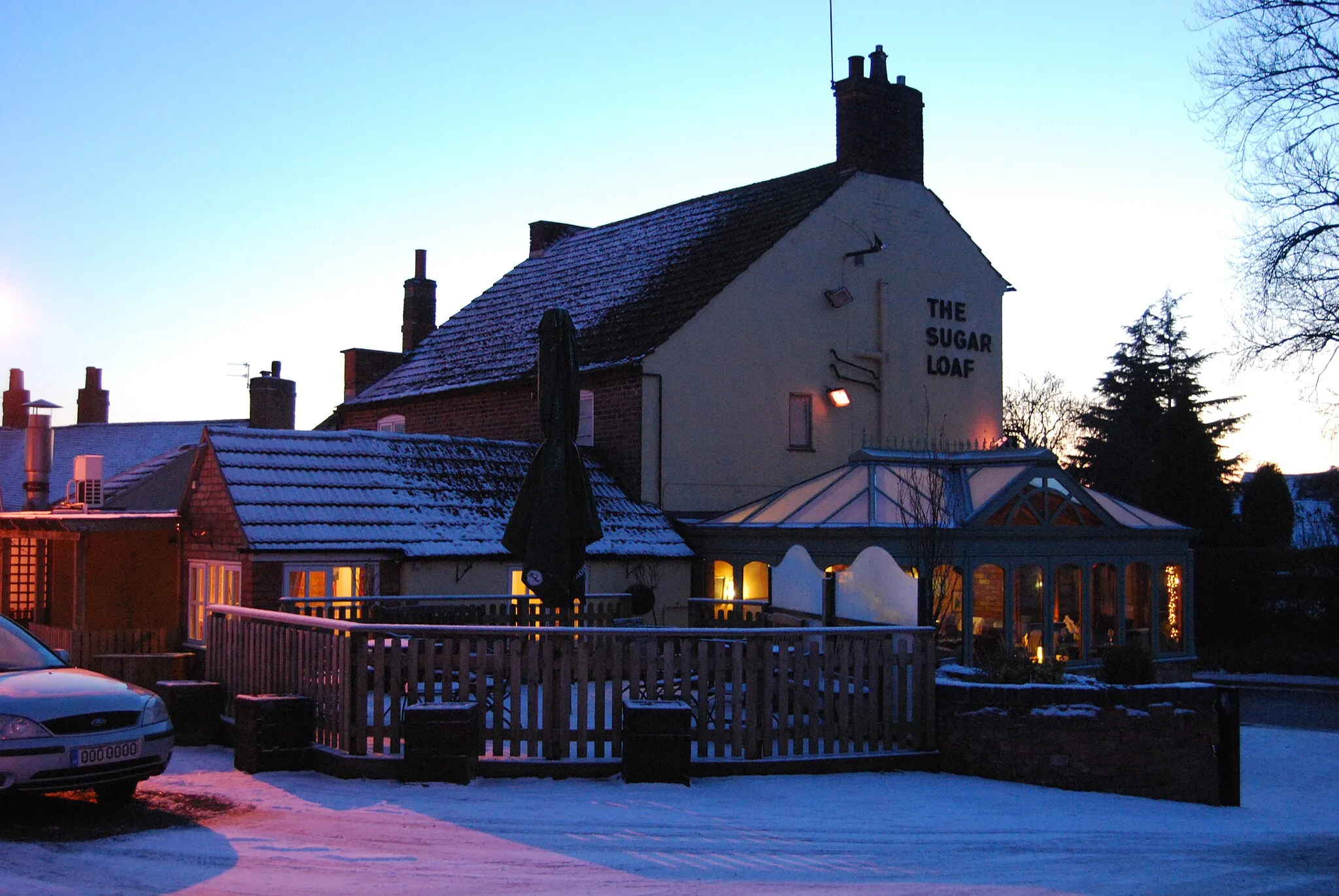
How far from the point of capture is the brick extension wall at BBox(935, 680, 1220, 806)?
443 inches

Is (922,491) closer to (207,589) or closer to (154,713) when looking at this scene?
(207,589)

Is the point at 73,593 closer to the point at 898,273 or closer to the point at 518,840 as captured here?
the point at 518,840

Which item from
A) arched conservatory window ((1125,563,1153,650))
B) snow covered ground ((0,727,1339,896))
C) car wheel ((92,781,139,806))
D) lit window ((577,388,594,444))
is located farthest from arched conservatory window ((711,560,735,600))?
car wheel ((92,781,139,806))

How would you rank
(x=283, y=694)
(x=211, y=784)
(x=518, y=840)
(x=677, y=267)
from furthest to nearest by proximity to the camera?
(x=677, y=267) → (x=283, y=694) → (x=211, y=784) → (x=518, y=840)

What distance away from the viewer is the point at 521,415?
25.3m

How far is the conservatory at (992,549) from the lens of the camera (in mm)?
17922

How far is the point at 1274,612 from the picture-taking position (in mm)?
32031

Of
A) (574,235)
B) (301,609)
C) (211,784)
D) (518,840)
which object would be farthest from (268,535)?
(574,235)

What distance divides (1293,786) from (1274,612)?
792 inches

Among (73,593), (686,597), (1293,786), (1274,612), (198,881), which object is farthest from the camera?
(1274,612)

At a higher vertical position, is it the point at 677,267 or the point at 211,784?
the point at 677,267

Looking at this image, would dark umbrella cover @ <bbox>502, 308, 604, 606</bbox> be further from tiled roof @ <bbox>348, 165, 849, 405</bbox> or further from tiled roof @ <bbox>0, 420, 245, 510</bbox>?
tiled roof @ <bbox>0, 420, 245, 510</bbox>

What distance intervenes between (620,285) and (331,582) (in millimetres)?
10742

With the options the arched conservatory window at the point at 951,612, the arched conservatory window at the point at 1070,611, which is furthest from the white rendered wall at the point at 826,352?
the arched conservatory window at the point at 1070,611
